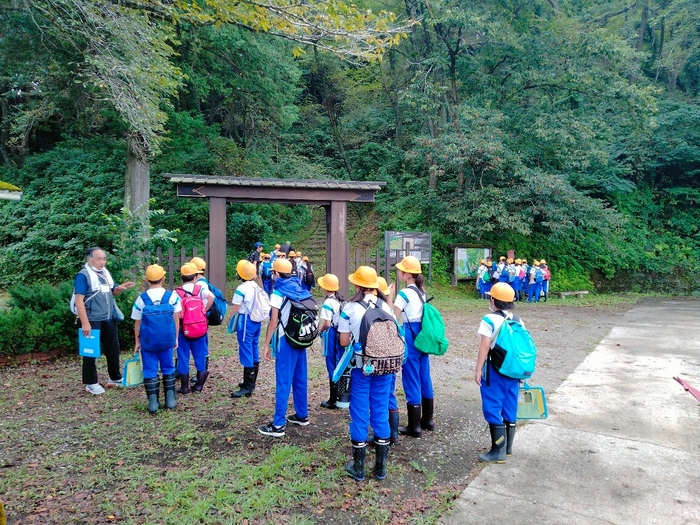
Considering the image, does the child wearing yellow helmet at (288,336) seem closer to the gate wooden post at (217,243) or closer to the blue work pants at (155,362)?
the blue work pants at (155,362)

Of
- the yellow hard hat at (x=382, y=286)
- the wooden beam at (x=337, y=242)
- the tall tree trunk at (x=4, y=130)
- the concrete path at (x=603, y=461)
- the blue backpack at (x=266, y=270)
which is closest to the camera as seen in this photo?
the concrete path at (x=603, y=461)

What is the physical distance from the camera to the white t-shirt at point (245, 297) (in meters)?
5.45

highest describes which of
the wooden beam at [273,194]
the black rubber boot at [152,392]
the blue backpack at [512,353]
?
the wooden beam at [273,194]

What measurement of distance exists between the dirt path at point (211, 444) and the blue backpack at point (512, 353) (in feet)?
3.00

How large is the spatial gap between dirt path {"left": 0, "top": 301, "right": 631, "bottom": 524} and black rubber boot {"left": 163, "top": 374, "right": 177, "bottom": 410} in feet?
0.42

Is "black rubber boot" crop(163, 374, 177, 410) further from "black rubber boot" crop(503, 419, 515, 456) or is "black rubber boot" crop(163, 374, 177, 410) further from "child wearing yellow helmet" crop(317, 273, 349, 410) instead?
"black rubber boot" crop(503, 419, 515, 456)

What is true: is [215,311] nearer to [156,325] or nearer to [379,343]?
[156,325]

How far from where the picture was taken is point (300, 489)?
3615 millimetres

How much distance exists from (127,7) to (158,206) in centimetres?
1116

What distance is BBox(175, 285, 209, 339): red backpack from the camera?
5562 mm

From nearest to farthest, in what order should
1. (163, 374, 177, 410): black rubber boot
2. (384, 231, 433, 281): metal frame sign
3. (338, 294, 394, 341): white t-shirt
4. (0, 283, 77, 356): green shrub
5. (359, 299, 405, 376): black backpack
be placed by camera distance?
(359, 299, 405, 376): black backpack → (338, 294, 394, 341): white t-shirt → (163, 374, 177, 410): black rubber boot → (0, 283, 77, 356): green shrub → (384, 231, 433, 281): metal frame sign

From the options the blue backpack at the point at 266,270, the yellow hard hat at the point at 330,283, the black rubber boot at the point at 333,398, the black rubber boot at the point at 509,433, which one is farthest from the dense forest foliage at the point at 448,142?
the black rubber boot at the point at 509,433

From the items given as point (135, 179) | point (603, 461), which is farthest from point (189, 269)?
point (135, 179)

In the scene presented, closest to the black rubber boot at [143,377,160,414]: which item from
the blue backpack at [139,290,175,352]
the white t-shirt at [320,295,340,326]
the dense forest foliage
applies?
the blue backpack at [139,290,175,352]
